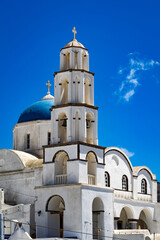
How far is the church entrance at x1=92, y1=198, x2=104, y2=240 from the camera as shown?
41406mm

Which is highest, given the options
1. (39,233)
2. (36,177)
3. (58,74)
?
(58,74)

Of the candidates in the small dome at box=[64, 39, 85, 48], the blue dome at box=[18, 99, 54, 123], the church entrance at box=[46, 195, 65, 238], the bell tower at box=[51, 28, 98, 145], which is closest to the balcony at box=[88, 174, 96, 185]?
the church entrance at box=[46, 195, 65, 238]

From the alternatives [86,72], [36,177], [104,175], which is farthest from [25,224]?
[86,72]

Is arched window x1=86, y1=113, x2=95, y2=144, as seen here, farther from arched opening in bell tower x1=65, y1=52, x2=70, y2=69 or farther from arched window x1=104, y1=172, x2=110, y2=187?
arched window x1=104, y1=172, x2=110, y2=187

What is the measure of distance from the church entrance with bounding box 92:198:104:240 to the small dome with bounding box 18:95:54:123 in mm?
10519

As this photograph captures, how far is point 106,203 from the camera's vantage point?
42.1 metres

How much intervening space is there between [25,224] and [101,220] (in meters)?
5.74

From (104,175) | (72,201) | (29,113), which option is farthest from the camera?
(29,113)

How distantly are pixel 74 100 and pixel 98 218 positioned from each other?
365 inches

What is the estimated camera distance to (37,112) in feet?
163

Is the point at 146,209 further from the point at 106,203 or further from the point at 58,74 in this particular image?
the point at 58,74

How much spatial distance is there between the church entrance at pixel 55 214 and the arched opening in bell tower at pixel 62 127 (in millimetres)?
4676

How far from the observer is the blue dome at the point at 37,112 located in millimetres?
49469

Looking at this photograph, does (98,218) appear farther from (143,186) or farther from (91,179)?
(143,186)
